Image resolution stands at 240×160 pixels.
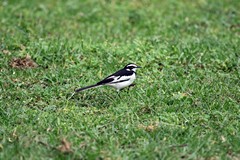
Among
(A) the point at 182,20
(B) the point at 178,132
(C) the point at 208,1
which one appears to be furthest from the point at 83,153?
(C) the point at 208,1

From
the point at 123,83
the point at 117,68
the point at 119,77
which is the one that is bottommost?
the point at 117,68

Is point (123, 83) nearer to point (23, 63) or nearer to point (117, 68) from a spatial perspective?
point (117, 68)

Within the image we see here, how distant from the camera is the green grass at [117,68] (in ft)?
22.0

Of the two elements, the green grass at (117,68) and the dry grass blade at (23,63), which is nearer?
the green grass at (117,68)

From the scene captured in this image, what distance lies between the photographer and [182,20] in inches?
484

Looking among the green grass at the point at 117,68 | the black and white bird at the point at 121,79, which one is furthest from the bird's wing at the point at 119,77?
the green grass at the point at 117,68

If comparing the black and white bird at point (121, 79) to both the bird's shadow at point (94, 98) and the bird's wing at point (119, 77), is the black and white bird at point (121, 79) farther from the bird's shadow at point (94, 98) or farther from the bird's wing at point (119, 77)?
the bird's shadow at point (94, 98)

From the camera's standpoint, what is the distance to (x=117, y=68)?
9633 mm

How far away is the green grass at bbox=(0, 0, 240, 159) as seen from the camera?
265 inches

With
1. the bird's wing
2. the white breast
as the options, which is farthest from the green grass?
the bird's wing

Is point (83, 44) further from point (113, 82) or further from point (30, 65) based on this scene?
point (113, 82)

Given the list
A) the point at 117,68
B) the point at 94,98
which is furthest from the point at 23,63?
the point at 94,98

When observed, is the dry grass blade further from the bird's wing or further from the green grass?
the bird's wing

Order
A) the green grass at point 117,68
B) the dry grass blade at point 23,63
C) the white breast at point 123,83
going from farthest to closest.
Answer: the dry grass blade at point 23,63
the white breast at point 123,83
the green grass at point 117,68
